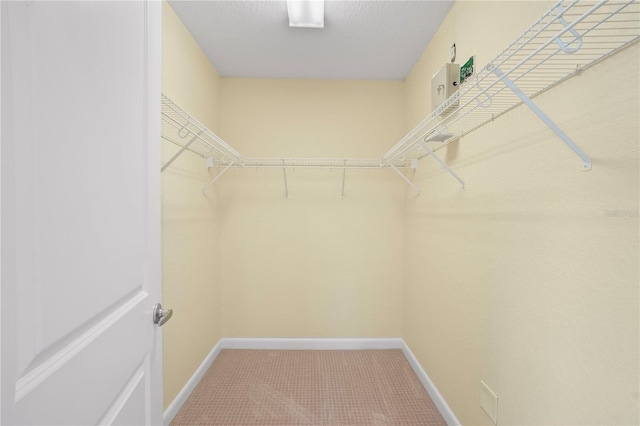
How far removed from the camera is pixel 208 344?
2131 millimetres

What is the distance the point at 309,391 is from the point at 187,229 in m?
1.38

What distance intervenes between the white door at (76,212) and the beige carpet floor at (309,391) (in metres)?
1.05

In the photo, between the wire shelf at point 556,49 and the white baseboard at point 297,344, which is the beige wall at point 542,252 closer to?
the wire shelf at point 556,49

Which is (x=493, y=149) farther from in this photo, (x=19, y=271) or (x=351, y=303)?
(x=351, y=303)

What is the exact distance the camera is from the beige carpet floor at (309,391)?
161cm

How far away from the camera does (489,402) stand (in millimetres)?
1207

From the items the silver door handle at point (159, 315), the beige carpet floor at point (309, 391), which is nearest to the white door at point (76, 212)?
the silver door handle at point (159, 315)

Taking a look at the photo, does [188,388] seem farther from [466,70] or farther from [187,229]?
[466,70]

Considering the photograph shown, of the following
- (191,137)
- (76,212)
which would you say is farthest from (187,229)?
(76,212)

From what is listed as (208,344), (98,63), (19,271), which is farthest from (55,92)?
(208,344)

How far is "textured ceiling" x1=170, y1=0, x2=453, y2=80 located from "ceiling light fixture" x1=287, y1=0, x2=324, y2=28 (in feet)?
0.21

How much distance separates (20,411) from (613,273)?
130 centimetres

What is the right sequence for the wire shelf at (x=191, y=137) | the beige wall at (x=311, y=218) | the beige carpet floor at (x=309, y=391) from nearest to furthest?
the wire shelf at (x=191, y=137)
the beige carpet floor at (x=309, y=391)
the beige wall at (x=311, y=218)

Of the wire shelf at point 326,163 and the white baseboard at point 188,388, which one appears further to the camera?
the wire shelf at point 326,163
